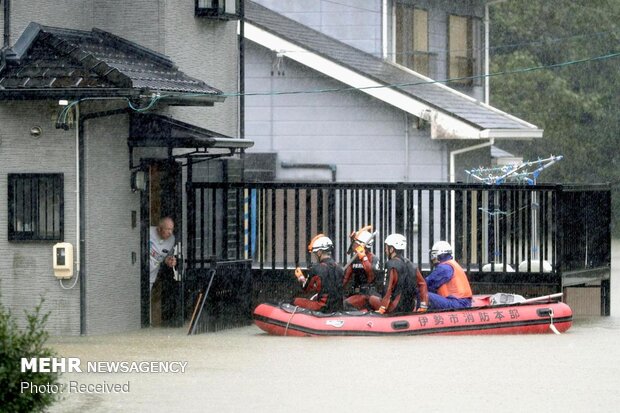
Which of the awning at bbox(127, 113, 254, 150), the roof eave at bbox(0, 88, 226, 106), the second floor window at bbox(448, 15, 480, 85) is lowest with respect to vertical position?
the awning at bbox(127, 113, 254, 150)

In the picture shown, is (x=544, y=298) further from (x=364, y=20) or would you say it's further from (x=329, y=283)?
A: (x=364, y=20)

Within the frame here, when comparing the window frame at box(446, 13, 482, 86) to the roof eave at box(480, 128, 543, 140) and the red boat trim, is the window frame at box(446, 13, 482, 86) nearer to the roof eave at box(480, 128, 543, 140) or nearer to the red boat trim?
the roof eave at box(480, 128, 543, 140)

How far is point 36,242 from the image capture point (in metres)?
20.8

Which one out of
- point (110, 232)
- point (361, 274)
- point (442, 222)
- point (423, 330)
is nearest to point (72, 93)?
point (110, 232)

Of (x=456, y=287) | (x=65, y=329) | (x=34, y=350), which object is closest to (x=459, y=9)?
(x=456, y=287)

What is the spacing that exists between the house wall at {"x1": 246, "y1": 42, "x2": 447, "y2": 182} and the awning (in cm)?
929

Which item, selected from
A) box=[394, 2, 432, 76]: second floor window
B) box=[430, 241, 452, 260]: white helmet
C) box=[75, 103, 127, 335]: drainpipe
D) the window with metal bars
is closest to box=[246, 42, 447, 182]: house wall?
box=[394, 2, 432, 76]: second floor window

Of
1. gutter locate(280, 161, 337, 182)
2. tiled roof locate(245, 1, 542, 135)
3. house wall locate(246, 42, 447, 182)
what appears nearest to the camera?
tiled roof locate(245, 1, 542, 135)

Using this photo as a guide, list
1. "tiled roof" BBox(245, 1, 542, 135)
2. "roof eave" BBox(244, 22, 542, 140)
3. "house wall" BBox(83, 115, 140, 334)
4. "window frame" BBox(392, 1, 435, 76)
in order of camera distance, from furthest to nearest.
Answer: "window frame" BBox(392, 1, 435, 76) < "tiled roof" BBox(245, 1, 542, 135) < "roof eave" BBox(244, 22, 542, 140) < "house wall" BBox(83, 115, 140, 334)

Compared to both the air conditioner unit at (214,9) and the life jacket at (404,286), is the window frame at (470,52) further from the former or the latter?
the life jacket at (404,286)

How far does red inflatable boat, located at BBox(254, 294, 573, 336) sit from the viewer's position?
20.5 metres

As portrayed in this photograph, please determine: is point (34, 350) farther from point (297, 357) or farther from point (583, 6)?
point (583, 6)

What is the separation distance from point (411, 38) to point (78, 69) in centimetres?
1525

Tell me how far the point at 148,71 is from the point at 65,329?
383 cm
